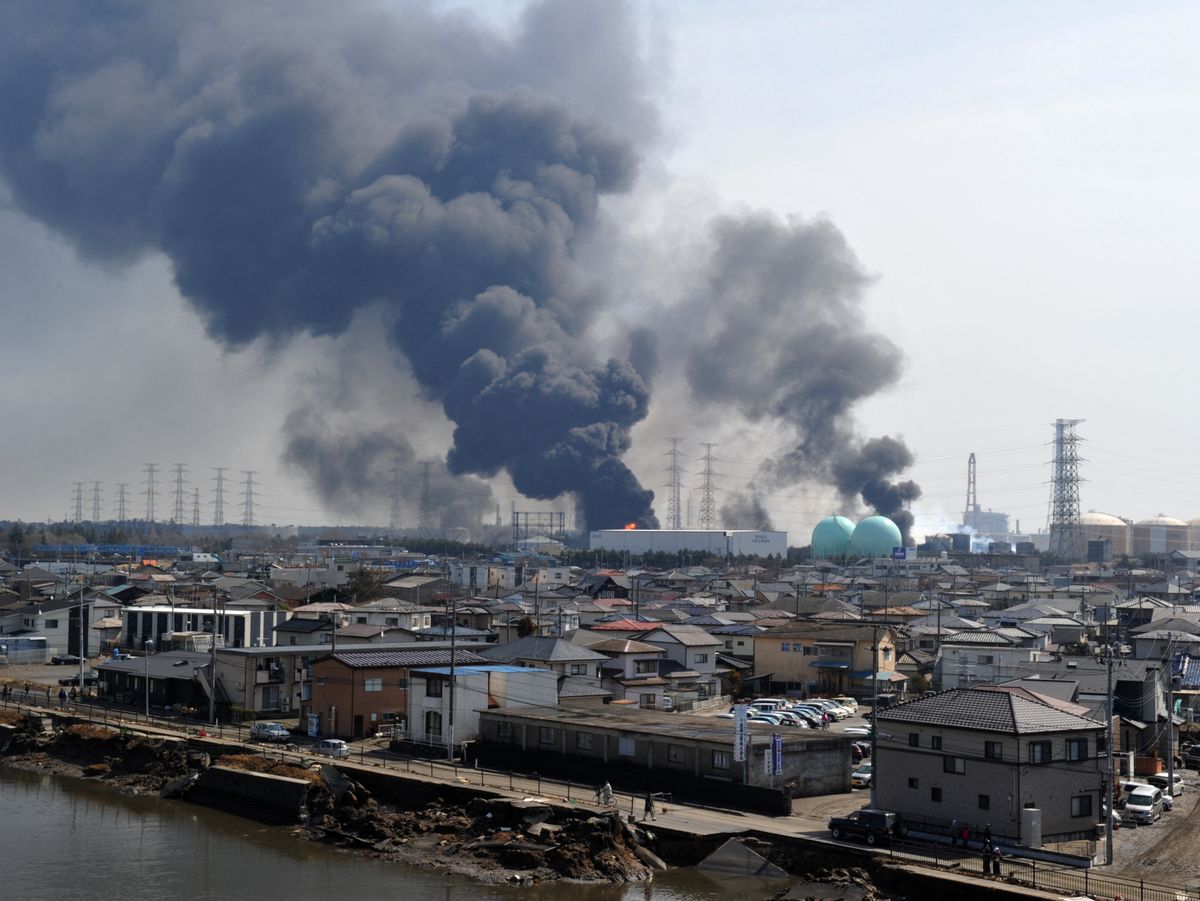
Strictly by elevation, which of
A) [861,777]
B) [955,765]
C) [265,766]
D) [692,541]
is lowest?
[265,766]

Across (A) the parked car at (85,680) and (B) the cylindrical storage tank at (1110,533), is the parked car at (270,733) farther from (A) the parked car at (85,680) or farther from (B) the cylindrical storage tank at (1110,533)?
(B) the cylindrical storage tank at (1110,533)

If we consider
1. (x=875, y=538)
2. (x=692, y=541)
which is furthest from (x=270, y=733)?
(x=875, y=538)

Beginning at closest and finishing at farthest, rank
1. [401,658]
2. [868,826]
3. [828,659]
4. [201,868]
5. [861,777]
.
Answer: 1. [868,826]
2. [201,868]
3. [861,777]
4. [401,658]
5. [828,659]

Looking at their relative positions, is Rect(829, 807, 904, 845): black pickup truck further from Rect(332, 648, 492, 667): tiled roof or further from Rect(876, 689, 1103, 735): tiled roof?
Rect(332, 648, 492, 667): tiled roof

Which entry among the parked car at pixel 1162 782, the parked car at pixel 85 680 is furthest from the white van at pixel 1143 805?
the parked car at pixel 85 680

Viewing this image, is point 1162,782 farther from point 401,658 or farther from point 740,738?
point 401,658

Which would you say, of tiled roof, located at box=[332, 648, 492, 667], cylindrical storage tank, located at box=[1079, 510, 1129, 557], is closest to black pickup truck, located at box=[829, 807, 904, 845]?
tiled roof, located at box=[332, 648, 492, 667]
